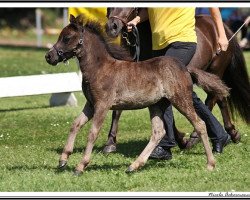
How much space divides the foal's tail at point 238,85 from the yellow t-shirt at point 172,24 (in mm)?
1826

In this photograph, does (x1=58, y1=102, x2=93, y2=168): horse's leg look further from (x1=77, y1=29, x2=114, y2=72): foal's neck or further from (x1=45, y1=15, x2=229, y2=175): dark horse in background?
(x1=77, y1=29, x2=114, y2=72): foal's neck

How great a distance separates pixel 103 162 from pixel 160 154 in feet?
2.25

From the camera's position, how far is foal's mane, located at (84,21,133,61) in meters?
8.17

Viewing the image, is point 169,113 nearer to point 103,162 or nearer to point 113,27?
point 103,162

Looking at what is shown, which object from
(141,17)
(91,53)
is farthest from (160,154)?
(141,17)

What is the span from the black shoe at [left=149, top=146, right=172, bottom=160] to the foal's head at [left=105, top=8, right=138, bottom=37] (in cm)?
150

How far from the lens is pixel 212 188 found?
7172 mm

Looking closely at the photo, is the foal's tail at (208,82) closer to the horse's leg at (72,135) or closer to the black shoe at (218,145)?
the black shoe at (218,145)

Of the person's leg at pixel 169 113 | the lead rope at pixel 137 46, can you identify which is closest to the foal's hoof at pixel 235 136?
the person's leg at pixel 169 113

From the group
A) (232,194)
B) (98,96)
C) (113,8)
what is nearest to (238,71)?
(113,8)

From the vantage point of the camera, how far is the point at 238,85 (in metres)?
10.4

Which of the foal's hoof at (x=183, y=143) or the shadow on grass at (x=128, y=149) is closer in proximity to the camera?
the shadow on grass at (x=128, y=149)

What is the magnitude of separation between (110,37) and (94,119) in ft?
3.19

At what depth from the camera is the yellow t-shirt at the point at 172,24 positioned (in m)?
8.66
